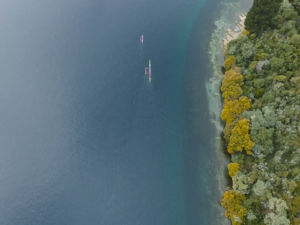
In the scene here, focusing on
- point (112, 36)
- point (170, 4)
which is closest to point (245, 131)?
point (112, 36)

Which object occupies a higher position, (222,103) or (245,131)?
(222,103)

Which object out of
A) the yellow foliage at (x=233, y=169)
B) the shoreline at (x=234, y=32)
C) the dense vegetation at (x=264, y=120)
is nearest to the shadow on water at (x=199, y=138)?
the yellow foliage at (x=233, y=169)

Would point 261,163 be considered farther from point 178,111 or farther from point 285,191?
point 178,111

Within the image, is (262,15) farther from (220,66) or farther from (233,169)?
(233,169)

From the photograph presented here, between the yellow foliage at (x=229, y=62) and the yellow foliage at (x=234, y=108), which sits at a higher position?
the yellow foliage at (x=229, y=62)

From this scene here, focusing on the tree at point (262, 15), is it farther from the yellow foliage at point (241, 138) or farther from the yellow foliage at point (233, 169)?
the yellow foliage at point (233, 169)

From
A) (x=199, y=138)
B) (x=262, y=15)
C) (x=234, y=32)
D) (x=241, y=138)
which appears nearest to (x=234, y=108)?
(x=241, y=138)

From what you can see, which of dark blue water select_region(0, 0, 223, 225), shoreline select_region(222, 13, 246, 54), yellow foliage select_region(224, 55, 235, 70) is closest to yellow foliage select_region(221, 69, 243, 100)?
yellow foliage select_region(224, 55, 235, 70)
